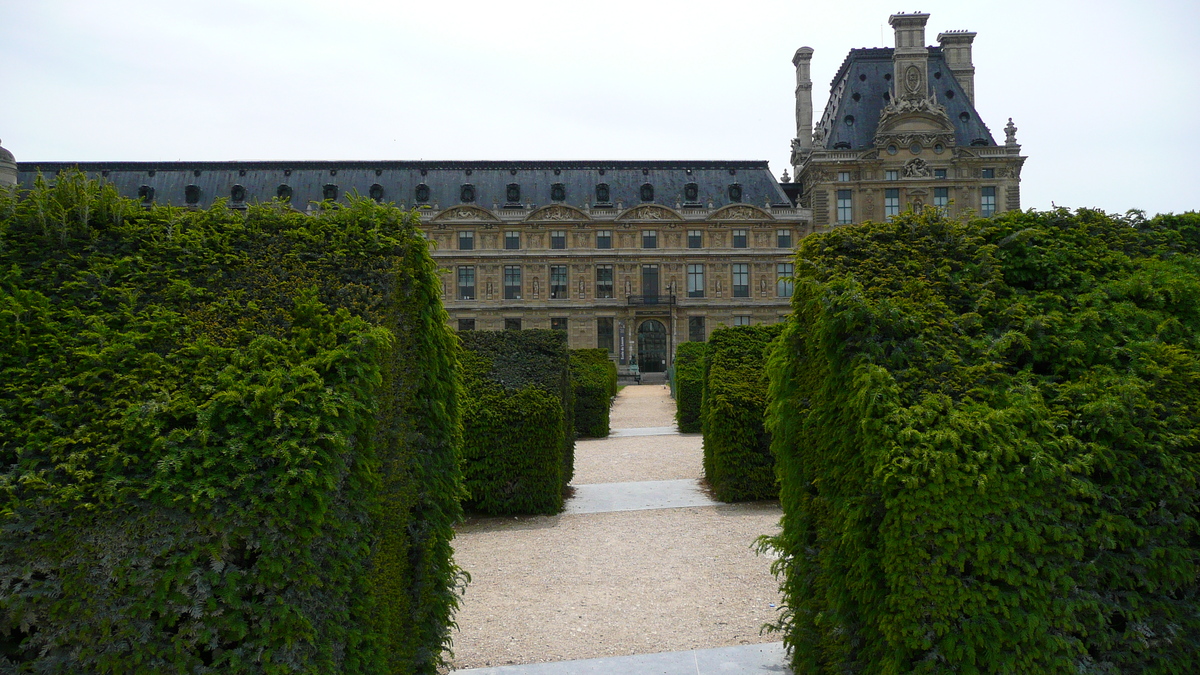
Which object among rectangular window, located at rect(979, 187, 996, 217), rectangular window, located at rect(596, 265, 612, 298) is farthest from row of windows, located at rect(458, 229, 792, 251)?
rectangular window, located at rect(979, 187, 996, 217)

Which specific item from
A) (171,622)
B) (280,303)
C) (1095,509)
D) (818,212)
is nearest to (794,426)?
(1095,509)

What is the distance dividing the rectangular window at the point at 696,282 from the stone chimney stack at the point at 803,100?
11.9 m

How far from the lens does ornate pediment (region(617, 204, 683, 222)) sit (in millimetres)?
47688

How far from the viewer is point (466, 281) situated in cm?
4772

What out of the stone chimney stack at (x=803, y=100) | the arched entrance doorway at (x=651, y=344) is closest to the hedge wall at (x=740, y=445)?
the arched entrance doorway at (x=651, y=344)

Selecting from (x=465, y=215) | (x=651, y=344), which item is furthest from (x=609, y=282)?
(x=465, y=215)

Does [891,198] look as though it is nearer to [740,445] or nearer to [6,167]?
[740,445]

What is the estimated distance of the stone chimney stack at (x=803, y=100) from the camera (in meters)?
50.4

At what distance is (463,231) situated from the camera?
47625 mm

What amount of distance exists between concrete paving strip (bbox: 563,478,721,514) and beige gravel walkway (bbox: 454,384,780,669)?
357 mm

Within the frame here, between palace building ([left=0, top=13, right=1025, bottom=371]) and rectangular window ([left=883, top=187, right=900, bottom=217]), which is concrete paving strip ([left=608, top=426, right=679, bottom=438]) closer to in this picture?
palace building ([left=0, top=13, right=1025, bottom=371])

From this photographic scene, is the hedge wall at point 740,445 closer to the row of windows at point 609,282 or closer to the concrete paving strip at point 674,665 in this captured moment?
the concrete paving strip at point 674,665

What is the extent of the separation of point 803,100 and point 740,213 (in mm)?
10311

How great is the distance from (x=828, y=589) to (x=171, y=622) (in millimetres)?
2770
